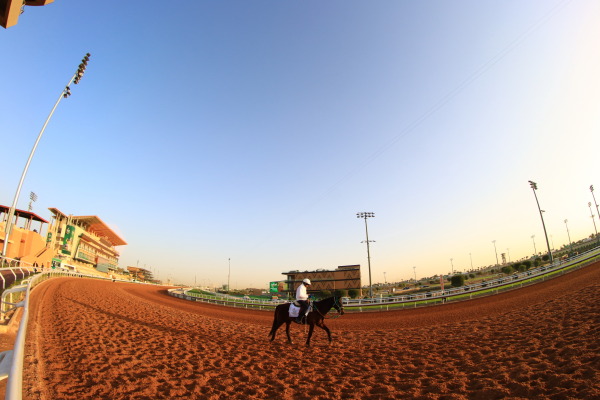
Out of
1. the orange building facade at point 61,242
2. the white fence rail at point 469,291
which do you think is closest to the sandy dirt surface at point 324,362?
the white fence rail at point 469,291

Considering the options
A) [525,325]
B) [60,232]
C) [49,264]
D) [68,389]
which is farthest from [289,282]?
[68,389]

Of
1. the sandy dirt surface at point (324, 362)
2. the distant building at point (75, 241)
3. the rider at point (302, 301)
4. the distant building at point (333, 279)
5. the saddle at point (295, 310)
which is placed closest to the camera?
the sandy dirt surface at point (324, 362)

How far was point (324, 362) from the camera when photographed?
29.0 feet

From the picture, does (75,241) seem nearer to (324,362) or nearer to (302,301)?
(302,301)

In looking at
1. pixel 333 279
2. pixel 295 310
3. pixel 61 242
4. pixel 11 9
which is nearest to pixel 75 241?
pixel 61 242

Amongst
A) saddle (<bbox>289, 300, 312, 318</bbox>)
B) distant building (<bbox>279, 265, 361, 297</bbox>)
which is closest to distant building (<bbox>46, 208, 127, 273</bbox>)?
distant building (<bbox>279, 265, 361, 297</bbox>)

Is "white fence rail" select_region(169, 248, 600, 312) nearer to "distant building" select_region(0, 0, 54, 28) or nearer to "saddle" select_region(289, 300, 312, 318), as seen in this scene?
"saddle" select_region(289, 300, 312, 318)

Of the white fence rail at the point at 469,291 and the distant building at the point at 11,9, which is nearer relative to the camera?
the distant building at the point at 11,9

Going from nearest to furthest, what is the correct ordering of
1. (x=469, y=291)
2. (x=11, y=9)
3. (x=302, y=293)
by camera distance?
(x=11, y=9) → (x=302, y=293) → (x=469, y=291)

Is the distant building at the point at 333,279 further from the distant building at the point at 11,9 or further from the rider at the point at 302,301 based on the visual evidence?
the distant building at the point at 11,9

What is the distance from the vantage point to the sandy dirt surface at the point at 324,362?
6.11 meters

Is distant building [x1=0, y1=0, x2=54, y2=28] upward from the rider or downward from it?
upward

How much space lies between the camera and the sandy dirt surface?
240 inches

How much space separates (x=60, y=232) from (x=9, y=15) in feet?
276
